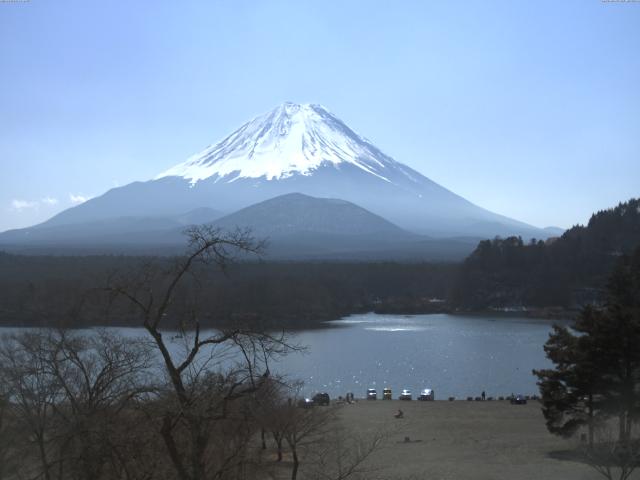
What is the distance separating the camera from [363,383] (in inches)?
913

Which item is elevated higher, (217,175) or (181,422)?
(217,175)

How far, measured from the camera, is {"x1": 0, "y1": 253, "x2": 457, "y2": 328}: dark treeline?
37.2 meters

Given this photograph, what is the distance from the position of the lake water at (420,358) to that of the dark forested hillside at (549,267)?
9664mm

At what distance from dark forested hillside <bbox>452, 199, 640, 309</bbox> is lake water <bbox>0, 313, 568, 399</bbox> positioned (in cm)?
966

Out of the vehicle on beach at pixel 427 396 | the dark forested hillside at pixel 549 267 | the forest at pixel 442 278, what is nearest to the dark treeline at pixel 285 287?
the forest at pixel 442 278

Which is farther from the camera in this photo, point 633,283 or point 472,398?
point 472,398

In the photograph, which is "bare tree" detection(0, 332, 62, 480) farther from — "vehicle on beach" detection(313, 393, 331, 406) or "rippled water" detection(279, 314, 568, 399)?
"rippled water" detection(279, 314, 568, 399)

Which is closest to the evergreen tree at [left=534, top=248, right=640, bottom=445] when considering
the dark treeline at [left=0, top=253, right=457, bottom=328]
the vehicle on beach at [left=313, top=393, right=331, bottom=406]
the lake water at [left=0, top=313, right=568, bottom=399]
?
the vehicle on beach at [left=313, top=393, right=331, bottom=406]

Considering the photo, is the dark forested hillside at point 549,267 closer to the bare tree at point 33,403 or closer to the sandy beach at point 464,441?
the sandy beach at point 464,441

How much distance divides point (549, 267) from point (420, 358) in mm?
25697

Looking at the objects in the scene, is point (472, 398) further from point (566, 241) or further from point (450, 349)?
point (566, 241)

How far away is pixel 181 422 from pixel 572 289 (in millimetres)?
48153

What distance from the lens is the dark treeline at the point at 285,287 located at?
37.2m

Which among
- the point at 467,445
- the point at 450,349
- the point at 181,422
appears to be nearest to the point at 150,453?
the point at 181,422
